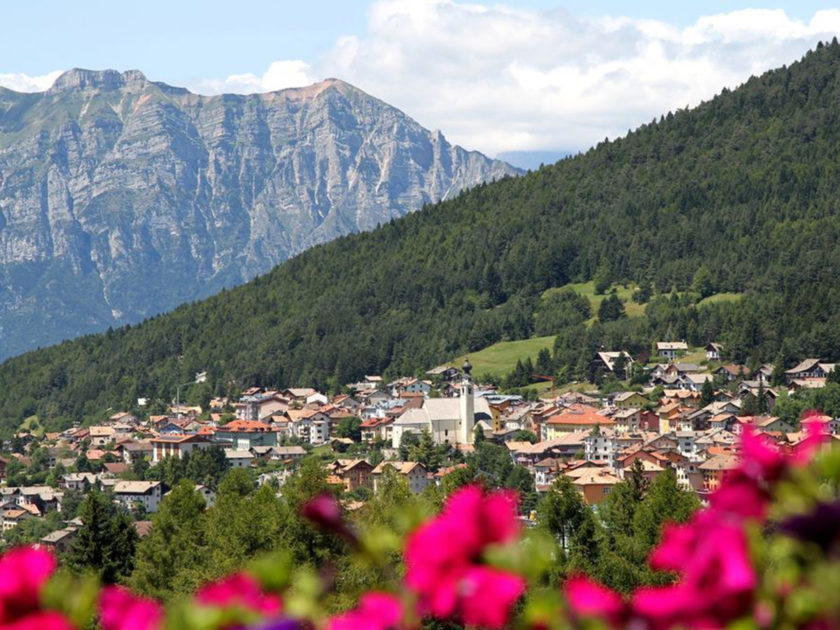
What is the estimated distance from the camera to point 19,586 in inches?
131

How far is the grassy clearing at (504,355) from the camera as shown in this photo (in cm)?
17138

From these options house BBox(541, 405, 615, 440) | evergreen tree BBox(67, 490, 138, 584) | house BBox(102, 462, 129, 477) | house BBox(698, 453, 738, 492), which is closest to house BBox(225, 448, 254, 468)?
house BBox(102, 462, 129, 477)

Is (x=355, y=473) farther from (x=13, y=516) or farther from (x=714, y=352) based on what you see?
(x=714, y=352)

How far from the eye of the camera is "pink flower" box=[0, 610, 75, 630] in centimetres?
322

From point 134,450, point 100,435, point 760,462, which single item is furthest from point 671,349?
point 760,462

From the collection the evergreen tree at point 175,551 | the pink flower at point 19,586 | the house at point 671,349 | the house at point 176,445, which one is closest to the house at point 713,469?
the evergreen tree at point 175,551

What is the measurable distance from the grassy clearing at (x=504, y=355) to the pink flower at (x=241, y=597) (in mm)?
165560

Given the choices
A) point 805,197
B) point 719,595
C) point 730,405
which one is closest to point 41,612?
point 719,595

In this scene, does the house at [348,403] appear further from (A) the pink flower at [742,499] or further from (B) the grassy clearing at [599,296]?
(A) the pink flower at [742,499]

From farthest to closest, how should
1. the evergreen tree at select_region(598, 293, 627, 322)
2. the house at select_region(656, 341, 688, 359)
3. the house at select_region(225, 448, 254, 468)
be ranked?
the evergreen tree at select_region(598, 293, 627, 322)
the house at select_region(656, 341, 688, 359)
the house at select_region(225, 448, 254, 468)

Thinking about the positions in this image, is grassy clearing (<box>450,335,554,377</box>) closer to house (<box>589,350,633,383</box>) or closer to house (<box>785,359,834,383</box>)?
house (<box>589,350,633,383</box>)

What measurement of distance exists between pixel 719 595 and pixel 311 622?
101cm

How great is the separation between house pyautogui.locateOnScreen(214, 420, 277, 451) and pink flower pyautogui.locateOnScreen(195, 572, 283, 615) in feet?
479

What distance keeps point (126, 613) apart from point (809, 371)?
461ft
